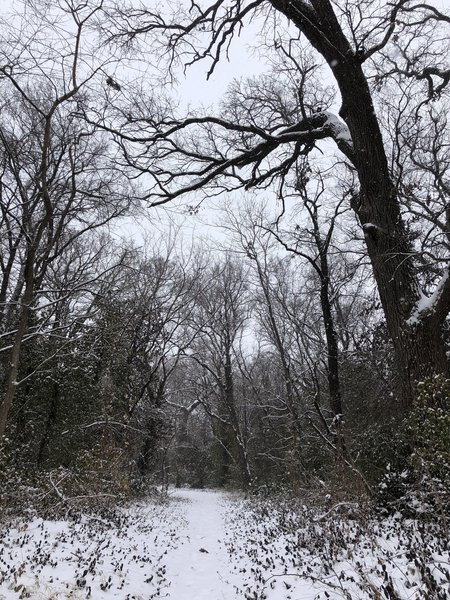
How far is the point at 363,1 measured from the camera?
20.3 ft

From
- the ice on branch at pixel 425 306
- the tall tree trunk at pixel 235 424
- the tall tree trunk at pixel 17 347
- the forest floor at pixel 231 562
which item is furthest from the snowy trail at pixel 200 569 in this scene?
the tall tree trunk at pixel 235 424

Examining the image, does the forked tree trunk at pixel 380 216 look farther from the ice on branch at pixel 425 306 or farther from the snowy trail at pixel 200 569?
the snowy trail at pixel 200 569

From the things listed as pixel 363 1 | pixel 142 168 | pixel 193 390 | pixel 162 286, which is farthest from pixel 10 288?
pixel 193 390

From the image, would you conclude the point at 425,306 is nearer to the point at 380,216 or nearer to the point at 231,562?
the point at 380,216

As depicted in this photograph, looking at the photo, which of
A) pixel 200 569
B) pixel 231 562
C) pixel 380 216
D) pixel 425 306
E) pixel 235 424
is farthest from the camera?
pixel 235 424

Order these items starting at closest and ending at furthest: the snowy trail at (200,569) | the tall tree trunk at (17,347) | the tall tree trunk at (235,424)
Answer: the snowy trail at (200,569) → the tall tree trunk at (17,347) → the tall tree trunk at (235,424)

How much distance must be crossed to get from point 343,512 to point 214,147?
670 cm

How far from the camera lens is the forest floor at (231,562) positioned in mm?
3707

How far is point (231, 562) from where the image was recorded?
20.2 feet

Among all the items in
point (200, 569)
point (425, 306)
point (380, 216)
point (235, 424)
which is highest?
point (380, 216)

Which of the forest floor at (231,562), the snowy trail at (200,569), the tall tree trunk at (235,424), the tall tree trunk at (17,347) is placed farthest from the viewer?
the tall tree trunk at (235,424)

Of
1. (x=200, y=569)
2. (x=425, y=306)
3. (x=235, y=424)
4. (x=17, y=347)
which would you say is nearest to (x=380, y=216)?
(x=425, y=306)

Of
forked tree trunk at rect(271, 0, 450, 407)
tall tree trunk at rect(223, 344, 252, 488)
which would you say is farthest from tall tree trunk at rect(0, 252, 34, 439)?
tall tree trunk at rect(223, 344, 252, 488)

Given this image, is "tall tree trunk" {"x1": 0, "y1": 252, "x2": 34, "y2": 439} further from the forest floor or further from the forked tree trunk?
the forked tree trunk
